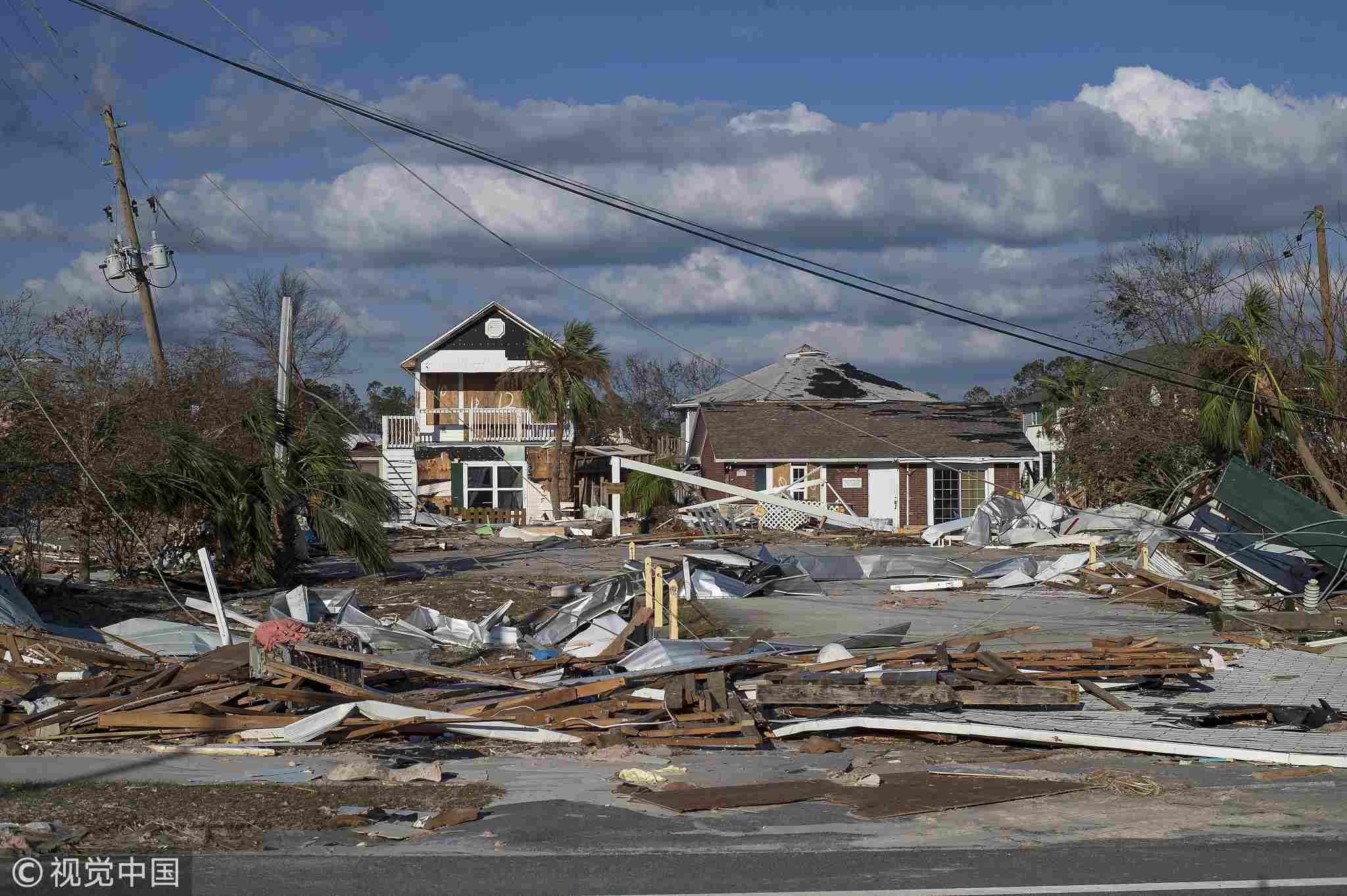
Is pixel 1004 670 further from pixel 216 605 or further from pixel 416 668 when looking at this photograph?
pixel 216 605

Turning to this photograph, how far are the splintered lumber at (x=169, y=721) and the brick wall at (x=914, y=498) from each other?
33613 mm

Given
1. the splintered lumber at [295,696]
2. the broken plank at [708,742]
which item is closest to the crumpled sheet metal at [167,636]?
the splintered lumber at [295,696]

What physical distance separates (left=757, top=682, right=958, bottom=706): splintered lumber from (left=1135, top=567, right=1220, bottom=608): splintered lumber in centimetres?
791

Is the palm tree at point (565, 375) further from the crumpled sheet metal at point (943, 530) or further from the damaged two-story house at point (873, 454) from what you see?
the crumpled sheet metal at point (943, 530)

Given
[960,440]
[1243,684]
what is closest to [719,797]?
[1243,684]

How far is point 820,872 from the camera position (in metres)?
6.20

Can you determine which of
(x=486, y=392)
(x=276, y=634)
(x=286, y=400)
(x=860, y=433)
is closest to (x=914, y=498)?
(x=860, y=433)

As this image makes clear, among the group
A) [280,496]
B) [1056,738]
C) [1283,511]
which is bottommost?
[1056,738]

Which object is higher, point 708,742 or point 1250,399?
point 1250,399

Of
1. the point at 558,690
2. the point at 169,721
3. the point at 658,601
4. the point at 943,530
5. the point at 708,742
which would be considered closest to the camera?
the point at 169,721

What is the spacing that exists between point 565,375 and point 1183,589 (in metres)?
27.3

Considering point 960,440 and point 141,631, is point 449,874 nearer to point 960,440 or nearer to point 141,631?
point 141,631

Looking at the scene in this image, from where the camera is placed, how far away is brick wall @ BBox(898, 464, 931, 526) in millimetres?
41062

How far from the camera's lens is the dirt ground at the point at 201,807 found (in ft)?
21.5
